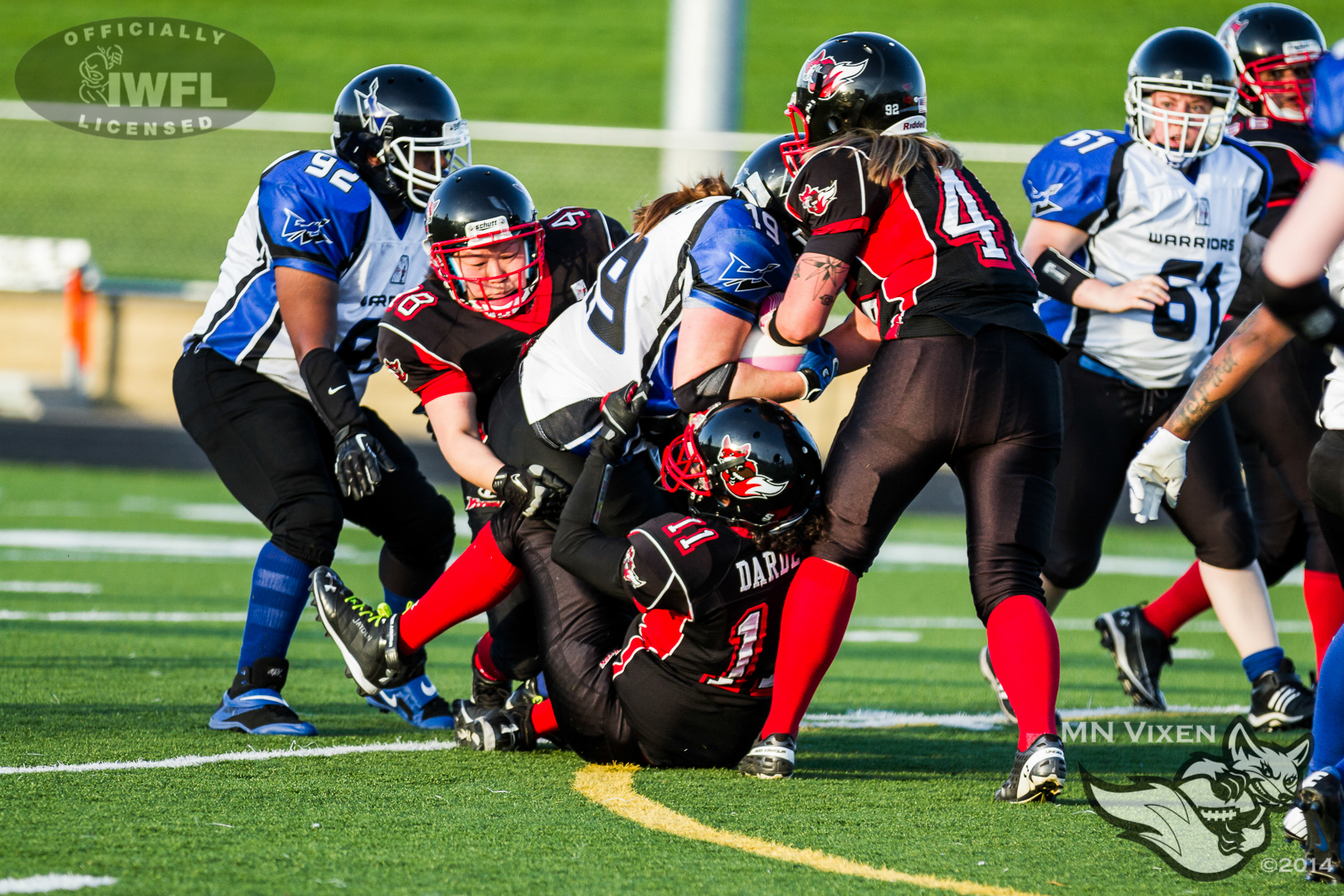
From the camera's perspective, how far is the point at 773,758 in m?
3.62

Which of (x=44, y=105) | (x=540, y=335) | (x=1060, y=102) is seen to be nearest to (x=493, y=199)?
(x=540, y=335)

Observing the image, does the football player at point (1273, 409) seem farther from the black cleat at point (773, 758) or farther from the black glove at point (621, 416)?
the black glove at point (621, 416)

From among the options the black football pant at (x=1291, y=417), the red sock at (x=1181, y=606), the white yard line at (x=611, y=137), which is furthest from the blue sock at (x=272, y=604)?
the white yard line at (x=611, y=137)

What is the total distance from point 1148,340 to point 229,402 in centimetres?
294

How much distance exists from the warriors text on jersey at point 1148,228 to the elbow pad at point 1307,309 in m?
2.17

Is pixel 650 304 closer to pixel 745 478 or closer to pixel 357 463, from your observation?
pixel 745 478

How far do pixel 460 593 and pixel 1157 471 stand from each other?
187cm

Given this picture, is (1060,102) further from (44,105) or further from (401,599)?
(401,599)

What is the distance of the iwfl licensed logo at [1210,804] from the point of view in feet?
9.96

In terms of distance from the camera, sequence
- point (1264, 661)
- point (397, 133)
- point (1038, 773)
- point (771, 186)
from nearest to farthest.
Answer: point (1038, 773)
point (771, 186)
point (397, 133)
point (1264, 661)

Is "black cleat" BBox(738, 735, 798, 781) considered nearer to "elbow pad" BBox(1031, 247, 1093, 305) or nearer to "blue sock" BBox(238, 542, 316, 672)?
"blue sock" BBox(238, 542, 316, 672)

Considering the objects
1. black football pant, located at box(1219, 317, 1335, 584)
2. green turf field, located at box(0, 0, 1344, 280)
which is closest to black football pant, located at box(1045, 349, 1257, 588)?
black football pant, located at box(1219, 317, 1335, 584)

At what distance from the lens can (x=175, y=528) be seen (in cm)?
898

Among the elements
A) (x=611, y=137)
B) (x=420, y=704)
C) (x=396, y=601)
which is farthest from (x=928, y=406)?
(x=611, y=137)
